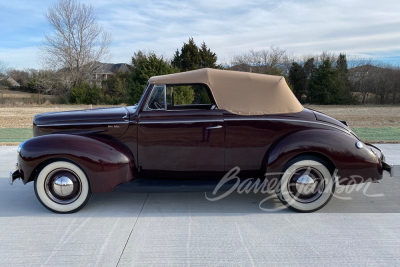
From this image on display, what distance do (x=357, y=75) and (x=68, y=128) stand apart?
34155mm

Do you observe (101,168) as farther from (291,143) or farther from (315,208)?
(315,208)

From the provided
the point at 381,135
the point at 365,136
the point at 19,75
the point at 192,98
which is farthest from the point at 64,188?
the point at 19,75

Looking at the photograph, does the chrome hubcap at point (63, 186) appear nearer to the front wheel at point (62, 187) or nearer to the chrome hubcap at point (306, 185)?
the front wheel at point (62, 187)

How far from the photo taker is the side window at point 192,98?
4336 millimetres

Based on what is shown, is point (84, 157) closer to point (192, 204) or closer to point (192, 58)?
point (192, 204)

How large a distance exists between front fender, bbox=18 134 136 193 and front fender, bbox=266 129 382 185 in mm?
1863

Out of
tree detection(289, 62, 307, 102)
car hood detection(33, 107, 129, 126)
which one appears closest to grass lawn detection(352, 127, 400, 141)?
car hood detection(33, 107, 129, 126)

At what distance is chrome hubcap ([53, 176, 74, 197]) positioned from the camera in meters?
3.91

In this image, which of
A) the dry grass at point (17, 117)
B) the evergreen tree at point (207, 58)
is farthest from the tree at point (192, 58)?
the dry grass at point (17, 117)

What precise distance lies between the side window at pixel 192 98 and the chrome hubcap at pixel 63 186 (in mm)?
1565

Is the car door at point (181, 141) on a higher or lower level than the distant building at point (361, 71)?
lower

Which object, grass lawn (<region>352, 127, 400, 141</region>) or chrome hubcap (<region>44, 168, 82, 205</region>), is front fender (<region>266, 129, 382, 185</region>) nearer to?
chrome hubcap (<region>44, 168, 82, 205</region>)

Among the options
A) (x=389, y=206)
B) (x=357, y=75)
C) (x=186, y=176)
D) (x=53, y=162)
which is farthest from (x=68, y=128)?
(x=357, y=75)

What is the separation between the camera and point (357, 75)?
3281 centimetres
